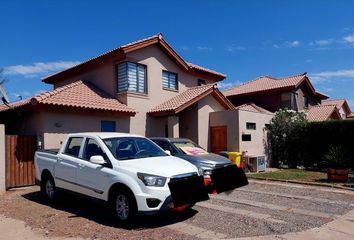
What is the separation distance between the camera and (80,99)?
15180 millimetres

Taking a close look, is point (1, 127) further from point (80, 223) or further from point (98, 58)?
point (98, 58)

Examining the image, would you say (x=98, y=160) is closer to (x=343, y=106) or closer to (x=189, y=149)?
(x=189, y=149)

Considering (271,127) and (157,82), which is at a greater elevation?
(157,82)

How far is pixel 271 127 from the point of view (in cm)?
2139

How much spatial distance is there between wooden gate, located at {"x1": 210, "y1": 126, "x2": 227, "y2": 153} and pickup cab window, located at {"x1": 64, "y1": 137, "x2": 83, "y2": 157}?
11478mm

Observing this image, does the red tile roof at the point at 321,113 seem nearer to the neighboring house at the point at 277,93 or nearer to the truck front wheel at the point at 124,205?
the neighboring house at the point at 277,93

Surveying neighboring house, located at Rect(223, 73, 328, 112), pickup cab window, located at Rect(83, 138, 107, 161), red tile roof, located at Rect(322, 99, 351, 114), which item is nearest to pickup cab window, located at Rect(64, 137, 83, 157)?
pickup cab window, located at Rect(83, 138, 107, 161)

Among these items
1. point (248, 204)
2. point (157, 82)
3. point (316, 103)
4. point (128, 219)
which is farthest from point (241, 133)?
point (316, 103)

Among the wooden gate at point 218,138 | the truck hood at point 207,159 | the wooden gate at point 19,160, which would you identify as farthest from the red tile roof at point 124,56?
the truck hood at point 207,159

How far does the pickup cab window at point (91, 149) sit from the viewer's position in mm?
7920

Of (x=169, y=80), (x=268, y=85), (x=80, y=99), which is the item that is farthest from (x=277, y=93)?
(x=80, y=99)

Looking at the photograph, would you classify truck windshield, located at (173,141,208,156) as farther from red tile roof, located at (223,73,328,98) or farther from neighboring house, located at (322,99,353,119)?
neighboring house, located at (322,99,353,119)

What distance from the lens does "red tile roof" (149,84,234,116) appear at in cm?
1722

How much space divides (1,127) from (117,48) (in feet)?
24.5
